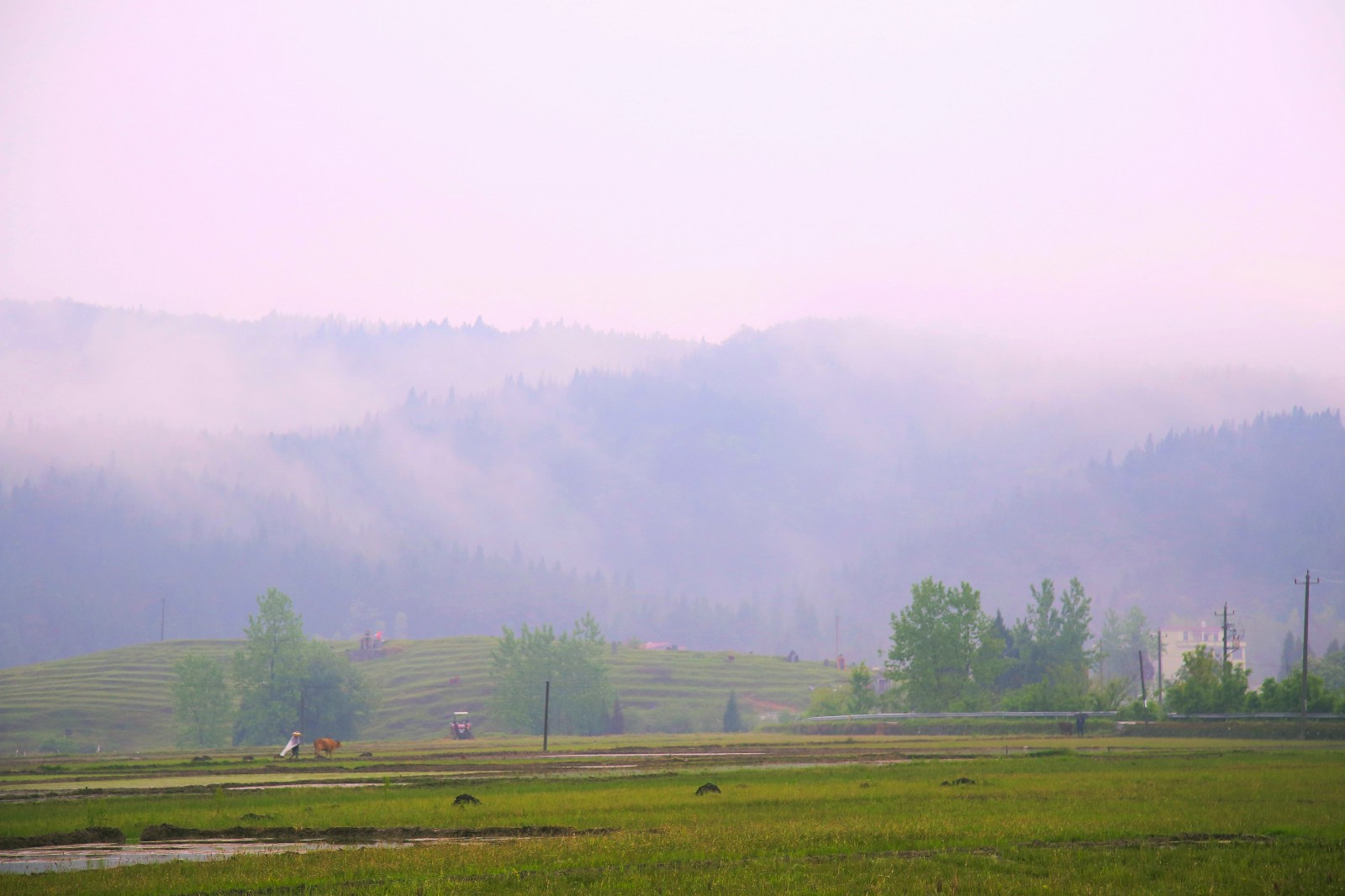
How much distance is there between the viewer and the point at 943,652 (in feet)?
510

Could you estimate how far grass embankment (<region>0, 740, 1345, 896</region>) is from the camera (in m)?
24.0

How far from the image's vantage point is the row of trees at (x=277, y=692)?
157875 millimetres

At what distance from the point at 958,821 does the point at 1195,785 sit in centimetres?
1586

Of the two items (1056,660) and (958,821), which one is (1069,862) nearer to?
(958,821)

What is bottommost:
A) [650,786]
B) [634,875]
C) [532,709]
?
[532,709]

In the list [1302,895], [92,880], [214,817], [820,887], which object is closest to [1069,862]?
[1302,895]

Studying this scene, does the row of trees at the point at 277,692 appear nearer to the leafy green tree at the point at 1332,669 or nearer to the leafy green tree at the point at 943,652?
the leafy green tree at the point at 943,652

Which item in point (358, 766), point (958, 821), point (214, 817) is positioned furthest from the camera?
point (358, 766)

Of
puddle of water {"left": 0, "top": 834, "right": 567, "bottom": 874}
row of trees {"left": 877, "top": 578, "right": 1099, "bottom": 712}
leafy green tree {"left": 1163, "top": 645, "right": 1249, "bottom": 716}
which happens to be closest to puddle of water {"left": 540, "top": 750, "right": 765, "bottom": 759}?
leafy green tree {"left": 1163, "top": 645, "right": 1249, "bottom": 716}

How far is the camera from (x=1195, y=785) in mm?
44375

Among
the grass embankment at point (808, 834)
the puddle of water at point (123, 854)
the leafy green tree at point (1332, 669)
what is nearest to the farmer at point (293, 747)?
the grass embankment at point (808, 834)

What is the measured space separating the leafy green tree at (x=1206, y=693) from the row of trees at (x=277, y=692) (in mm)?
106274

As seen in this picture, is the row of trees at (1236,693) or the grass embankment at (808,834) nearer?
the grass embankment at (808,834)

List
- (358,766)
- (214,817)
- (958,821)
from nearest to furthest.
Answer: (958,821) → (214,817) → (358,766)
